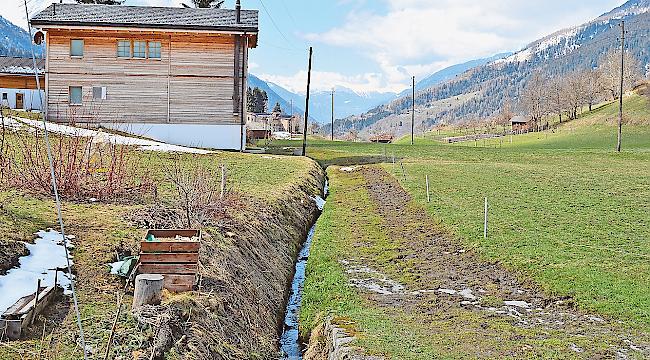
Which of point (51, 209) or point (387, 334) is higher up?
point (51, 209)

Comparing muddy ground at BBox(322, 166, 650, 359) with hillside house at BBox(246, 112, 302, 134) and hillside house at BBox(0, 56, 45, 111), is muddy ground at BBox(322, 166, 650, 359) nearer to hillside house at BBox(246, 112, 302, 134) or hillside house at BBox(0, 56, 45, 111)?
hillside house at BBox(0, 56, 45, 111)

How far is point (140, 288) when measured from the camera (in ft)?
32.4

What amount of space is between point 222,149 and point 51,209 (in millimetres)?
29105

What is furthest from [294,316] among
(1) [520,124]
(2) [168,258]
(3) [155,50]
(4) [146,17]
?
(1) [520,124]

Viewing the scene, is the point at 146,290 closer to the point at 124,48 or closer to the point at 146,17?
the point at 124,48

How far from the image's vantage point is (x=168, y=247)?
1110cm

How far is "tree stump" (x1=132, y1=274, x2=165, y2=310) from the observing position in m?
9.87

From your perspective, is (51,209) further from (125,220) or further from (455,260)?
(455,260)

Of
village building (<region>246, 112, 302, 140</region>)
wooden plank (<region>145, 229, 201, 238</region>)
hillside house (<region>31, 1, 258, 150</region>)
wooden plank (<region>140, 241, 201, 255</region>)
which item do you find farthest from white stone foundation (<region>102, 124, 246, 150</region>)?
wooden plank (<region>140, 241, 201, 255</region>)

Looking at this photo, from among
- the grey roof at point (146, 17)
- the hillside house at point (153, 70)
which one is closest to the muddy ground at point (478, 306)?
the hillside house at point (153, 70)

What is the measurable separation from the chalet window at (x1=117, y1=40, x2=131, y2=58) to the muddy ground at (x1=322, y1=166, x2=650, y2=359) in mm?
26788

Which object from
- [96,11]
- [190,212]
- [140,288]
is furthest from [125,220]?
[96,11]

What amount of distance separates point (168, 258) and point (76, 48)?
34.6 m

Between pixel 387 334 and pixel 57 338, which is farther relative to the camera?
pixel 387 334
